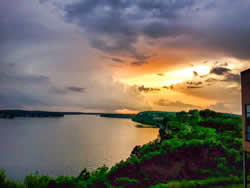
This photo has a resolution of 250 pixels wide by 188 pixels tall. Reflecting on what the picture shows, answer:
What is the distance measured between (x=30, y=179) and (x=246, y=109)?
14034 mm

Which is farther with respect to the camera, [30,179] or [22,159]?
[22,159]

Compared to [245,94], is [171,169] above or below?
below

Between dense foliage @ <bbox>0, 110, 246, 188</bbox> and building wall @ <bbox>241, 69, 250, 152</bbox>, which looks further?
dense foliage @ <bbox>0, 110, 246, 188</bbox>

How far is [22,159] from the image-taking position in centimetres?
3766

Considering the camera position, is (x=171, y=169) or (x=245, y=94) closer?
(x=245, y=94)

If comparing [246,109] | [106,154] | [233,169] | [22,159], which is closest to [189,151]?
[233,169]

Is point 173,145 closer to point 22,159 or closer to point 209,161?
point 209,161

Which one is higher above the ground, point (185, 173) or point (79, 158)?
point (185, 173)

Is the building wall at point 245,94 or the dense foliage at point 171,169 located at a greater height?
the building wall at point 245,94

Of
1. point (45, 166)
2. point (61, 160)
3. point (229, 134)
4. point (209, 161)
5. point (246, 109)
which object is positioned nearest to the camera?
point (246, 109)

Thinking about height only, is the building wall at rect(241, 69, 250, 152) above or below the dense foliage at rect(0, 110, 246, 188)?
above

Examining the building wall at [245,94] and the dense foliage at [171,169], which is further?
the dense foliage at [171,169]

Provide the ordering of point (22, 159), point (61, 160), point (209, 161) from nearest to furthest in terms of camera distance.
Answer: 1. point (209, 161)
2. point (61, 160)
3. point (22, 159)

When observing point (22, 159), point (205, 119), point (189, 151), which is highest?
point (205, 119)
